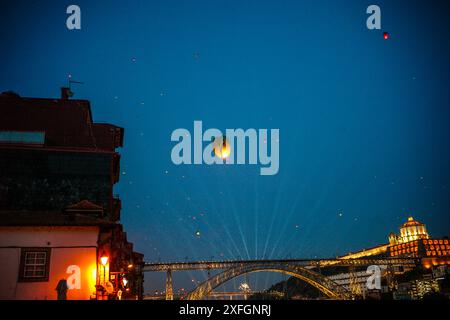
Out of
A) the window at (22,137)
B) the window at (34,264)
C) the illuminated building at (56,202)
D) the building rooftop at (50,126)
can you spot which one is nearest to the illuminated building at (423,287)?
the illuminated building at (56,202)

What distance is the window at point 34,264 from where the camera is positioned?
19562 millimetres

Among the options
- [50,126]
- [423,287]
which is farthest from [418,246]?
[50,126]

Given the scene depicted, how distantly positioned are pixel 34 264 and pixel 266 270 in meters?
70.5

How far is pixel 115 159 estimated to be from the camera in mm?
29688

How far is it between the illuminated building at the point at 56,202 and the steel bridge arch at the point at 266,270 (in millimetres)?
45700

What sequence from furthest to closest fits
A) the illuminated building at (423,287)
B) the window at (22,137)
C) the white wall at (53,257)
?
the illuminated building at (423,287), the window at (22,137), the white wall at (53,257)

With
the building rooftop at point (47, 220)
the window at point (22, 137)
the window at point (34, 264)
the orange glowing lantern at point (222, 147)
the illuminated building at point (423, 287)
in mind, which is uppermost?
the window at point (22, 137)

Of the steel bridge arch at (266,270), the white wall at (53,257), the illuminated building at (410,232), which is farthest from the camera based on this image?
the illuminated building at (410,232)

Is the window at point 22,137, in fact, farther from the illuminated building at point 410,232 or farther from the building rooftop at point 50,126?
the illuminated building at point 410,232

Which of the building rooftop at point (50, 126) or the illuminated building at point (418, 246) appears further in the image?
the illuminated building at point (418, 246)

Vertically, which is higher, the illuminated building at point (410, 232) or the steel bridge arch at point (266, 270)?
the illuminated building at point (410, 232)

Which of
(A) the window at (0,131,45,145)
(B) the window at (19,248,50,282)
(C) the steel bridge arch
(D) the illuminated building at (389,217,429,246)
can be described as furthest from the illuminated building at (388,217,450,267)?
(B) the window at (19,248,50,282)
